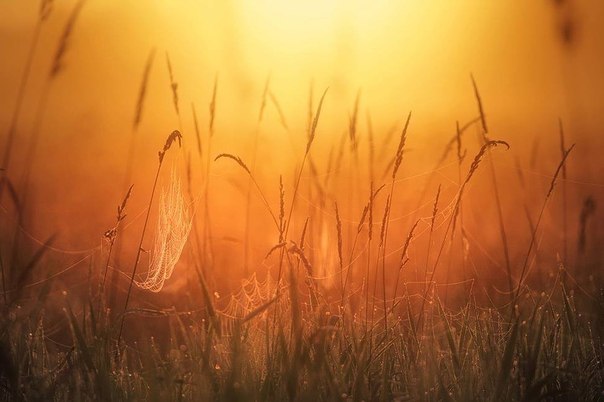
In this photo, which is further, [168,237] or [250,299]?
[168,237]

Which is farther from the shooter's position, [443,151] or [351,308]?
[443,151]

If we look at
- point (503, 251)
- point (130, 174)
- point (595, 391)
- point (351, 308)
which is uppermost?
point (130, 174)

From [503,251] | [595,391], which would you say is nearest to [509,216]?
[503,251]

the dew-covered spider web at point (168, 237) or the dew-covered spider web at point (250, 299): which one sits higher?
the dew-covered spider web at point (168, 237)

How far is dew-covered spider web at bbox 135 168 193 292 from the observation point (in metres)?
2.29

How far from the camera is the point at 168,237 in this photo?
2.36 m

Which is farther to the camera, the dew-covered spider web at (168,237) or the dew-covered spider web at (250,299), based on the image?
the dew-covered spider web at (168,237)

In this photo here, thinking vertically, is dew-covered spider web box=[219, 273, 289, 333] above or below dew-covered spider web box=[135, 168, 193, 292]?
below

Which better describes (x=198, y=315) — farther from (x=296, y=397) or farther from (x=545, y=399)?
(x=545, y=399)

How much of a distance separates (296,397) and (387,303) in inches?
22.0

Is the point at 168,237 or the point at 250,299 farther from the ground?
the point at 168,237

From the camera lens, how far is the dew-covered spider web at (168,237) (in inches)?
90.2

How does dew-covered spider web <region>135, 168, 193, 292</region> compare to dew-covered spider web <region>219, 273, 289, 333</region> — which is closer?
dew-covered spider web <region>219, 273, 289, 333</region>

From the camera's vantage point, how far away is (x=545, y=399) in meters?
1.73
